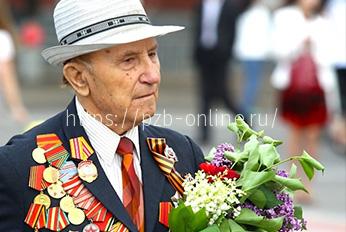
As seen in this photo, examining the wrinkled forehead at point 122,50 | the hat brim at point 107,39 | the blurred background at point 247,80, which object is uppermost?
the hat brim at point 107,39

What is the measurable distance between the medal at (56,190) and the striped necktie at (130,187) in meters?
0.20

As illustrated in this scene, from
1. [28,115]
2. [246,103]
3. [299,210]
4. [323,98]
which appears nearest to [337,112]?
[246,103]

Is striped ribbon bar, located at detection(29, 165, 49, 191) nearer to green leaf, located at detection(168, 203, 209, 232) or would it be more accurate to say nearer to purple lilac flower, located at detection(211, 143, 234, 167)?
green leaf, located at detection(168, 203, 209, 232)

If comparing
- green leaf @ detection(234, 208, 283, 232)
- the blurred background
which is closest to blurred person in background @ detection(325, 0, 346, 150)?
the blurred background

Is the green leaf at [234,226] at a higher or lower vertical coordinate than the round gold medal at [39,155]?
lower

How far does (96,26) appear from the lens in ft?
11.1

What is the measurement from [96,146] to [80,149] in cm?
6

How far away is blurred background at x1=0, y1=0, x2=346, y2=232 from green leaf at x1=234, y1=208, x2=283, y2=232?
3405 millimetres

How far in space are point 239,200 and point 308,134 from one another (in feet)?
21.6

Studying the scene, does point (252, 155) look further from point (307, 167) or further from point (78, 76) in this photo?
point (78, 76)

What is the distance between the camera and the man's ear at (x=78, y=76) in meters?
3.46

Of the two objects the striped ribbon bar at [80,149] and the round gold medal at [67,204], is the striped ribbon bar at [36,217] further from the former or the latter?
the striped ribbon bar at [80,149]

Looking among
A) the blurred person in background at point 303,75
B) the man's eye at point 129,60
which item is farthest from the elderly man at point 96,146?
the blurred person in background at point 303,75

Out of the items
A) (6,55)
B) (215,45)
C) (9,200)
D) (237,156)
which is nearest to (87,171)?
(9,200)
